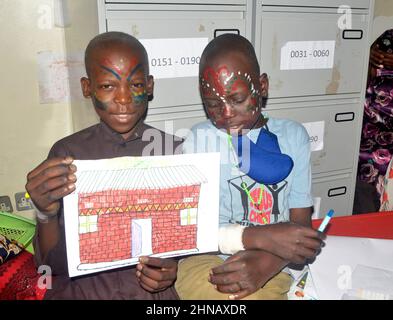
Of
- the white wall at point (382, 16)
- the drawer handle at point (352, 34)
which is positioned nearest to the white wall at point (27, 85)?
the drawer handle at point (352, 34)

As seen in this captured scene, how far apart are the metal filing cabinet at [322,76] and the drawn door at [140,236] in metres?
1.05

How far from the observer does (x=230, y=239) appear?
1.01 metres

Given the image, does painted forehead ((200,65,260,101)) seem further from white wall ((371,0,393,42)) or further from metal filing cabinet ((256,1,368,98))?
white wall ((371,0,393,42))

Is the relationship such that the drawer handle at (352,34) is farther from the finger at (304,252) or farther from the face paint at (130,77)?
the finger at (304,252)

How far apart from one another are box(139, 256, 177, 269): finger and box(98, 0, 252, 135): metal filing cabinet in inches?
30.1

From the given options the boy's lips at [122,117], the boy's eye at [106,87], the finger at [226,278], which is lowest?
the finger at [226,278]

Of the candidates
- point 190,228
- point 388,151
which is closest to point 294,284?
point 190,228

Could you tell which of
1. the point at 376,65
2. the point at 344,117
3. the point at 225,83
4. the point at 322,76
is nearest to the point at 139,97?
the point at 225,83

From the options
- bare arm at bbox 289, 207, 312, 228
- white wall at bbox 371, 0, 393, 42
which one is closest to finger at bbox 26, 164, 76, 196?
bare arm at bbox 289, 207, 312, 228

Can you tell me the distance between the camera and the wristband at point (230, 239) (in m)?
1.00

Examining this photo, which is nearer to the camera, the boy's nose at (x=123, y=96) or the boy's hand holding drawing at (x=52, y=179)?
the boy's hand holding drawing at (x=52, y=179)

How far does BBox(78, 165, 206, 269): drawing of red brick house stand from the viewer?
917 mm
